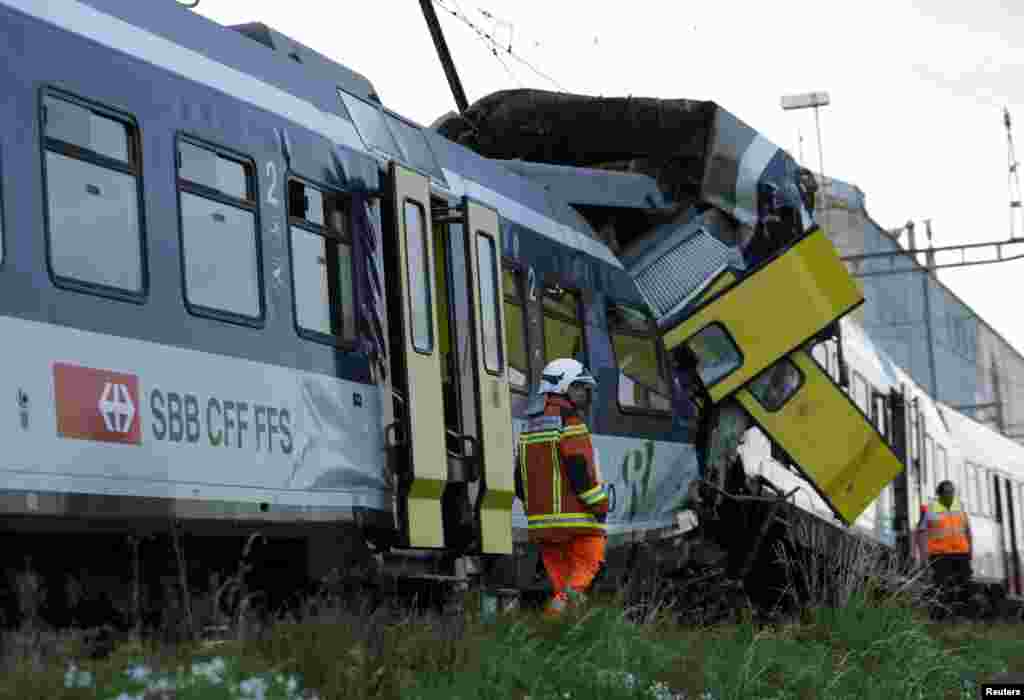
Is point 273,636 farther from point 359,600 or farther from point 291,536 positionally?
point 291,536

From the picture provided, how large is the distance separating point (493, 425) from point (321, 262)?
6.31 feet

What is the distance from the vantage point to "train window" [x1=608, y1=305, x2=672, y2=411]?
1503 cm

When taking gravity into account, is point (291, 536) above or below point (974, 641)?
above

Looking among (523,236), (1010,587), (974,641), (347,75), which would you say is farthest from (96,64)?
(1010,587)

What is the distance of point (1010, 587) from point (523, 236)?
2070 centimetres

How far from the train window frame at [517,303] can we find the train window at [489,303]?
465mm

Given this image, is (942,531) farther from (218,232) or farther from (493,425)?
(218,232)

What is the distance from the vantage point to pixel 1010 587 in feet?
104

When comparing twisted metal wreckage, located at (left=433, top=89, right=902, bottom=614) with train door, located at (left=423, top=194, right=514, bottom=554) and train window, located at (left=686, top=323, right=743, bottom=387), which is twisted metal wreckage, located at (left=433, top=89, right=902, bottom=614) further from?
train door, located at (left=423, top=194, right=514, bottom=554)

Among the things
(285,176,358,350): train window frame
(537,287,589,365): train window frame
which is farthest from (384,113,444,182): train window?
(537,287,589,365): train window frame

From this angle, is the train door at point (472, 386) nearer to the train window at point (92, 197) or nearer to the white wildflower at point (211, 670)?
the train window at point (92, 197)

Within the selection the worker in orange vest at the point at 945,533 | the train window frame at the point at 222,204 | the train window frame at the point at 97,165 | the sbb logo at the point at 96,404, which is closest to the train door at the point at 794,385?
the worker in orange vest at the point at 945,533

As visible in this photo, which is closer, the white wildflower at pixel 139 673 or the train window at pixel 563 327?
the white wildflower at pixel 139 673

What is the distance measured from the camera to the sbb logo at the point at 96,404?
25.2 ft
